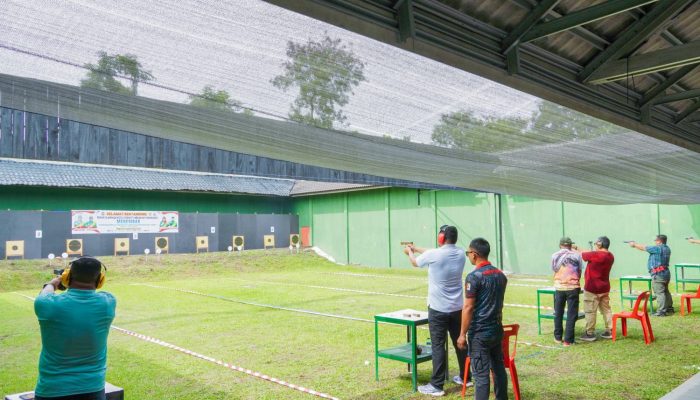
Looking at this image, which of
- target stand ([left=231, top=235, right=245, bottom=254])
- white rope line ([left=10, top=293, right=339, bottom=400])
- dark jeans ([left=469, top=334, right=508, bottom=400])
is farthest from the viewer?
target stand ([left=231, top=235, right=245, bottom=254])

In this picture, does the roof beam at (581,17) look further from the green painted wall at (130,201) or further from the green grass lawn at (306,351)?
the green painted wall at (130,201)

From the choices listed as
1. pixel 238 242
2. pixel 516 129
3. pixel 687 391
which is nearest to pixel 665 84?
pixel 516 129

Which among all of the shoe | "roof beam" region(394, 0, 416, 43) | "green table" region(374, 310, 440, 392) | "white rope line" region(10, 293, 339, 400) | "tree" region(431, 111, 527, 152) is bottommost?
"white rope line" region(10, 293, 339, 400)

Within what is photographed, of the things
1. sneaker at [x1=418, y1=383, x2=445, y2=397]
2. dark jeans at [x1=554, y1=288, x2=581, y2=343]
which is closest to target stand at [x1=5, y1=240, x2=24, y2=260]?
sneaker at [x1=418, y1=383, x2=445, y2=397]

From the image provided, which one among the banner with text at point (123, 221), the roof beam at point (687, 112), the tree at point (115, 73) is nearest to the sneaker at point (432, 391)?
the tree at point (115, 73)

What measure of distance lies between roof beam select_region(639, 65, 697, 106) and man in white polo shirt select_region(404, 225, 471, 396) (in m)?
2.02

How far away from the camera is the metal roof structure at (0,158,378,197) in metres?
18.2

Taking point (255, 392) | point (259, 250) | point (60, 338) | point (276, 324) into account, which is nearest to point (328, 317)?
point (276, 324)

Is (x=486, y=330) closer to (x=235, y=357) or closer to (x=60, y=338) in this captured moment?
(x=60, y=338)

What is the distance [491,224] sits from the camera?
54.3 feet

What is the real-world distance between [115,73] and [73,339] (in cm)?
144

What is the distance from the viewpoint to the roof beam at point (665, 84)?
4.26 m

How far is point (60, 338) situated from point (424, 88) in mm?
2475

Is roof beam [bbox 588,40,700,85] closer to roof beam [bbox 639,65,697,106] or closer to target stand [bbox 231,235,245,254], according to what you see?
roof beam [bbox 639,65,697,106]
